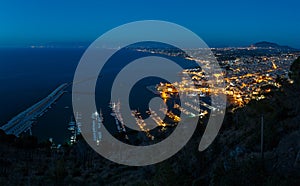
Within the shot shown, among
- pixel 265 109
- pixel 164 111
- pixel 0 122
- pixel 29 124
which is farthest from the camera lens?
pixel 164 111

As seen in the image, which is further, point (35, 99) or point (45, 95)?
point (45, 95)

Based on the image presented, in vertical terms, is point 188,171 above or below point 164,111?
above

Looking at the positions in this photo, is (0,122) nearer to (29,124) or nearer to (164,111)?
(29,124)

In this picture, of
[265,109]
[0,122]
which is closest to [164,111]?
[0,122]

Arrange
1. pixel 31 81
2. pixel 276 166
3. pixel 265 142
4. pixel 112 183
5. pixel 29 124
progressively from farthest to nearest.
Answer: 1. pixel 31 81
2. pixel 29 124
3. pixel 112 183
4. pixel 265 142
5. pixel 276 166

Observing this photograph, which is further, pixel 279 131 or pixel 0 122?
pixel 0 122

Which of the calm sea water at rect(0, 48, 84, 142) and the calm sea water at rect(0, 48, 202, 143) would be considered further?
the calm sea water at rect(0, 48, 202, 143)

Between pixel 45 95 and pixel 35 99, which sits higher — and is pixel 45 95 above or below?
above

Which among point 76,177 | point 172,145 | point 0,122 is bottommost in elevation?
point 0,122

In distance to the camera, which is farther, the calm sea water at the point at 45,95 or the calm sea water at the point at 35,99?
the calm sea water at the point at 45,95

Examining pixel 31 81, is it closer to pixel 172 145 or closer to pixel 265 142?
pixel 172 145
